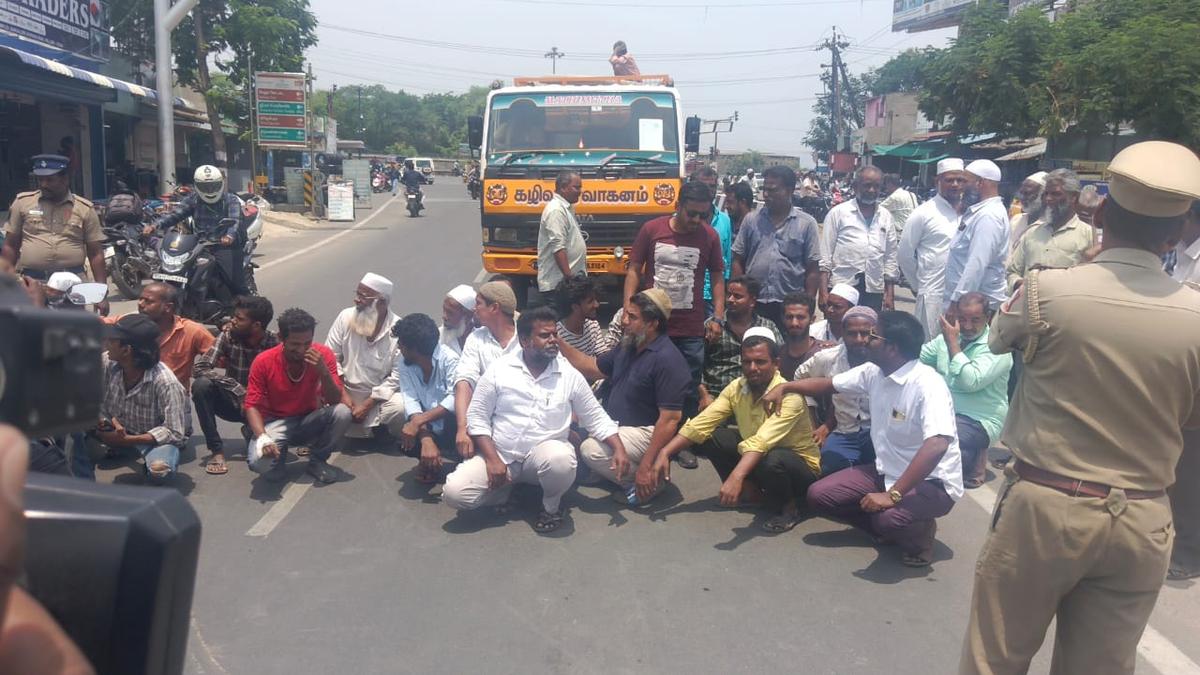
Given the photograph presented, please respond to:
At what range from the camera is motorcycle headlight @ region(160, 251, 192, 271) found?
372 inches

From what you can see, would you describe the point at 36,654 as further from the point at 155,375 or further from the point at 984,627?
the point at 155,375

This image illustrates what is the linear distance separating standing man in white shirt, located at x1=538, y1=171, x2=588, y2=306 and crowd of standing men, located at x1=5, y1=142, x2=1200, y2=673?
0.03 m

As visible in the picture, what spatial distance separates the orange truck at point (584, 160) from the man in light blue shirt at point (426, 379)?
4418 millimetres

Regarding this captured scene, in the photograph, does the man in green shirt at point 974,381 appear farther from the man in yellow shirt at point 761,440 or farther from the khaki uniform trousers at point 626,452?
the khaki uniform trousers at point 626,452

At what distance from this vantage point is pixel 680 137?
35.2 feet

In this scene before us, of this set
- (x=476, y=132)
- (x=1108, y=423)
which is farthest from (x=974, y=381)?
(x=476, y=132)

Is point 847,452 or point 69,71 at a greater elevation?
point 69,71

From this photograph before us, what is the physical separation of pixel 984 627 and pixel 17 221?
744 cm

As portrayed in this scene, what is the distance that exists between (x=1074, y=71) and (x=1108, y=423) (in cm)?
2171

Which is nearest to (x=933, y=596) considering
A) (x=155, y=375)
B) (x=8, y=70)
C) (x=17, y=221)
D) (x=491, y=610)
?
(x=491, y=610)

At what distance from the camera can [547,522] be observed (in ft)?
16.6

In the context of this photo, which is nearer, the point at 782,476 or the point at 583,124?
the point at 782,476

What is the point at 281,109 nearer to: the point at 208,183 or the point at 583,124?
the point at 208,183

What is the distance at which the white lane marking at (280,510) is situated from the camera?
4.95 metres
